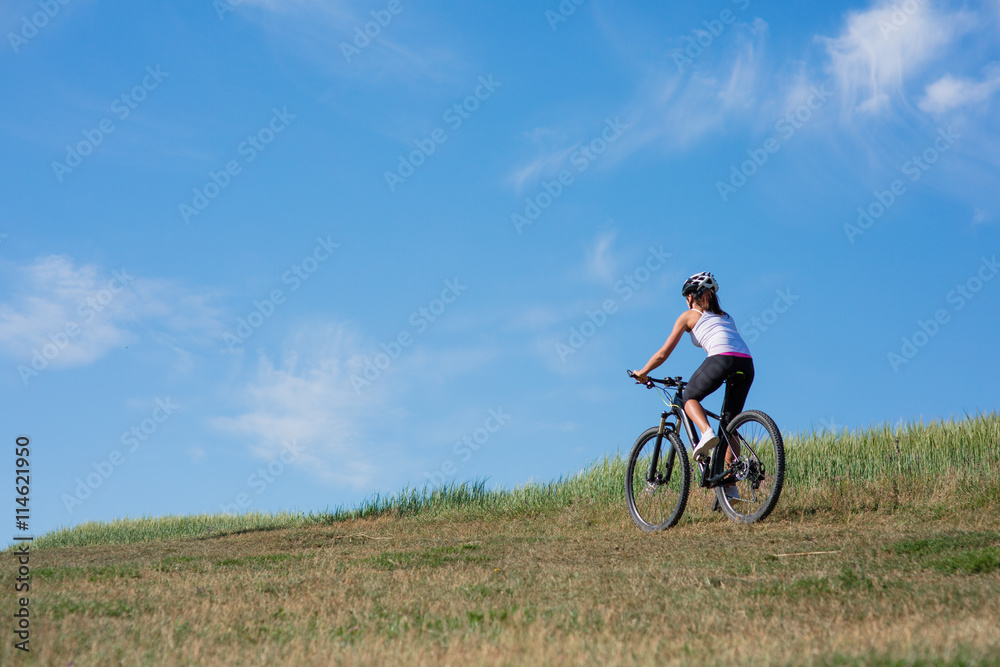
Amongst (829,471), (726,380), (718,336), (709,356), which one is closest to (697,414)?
(726,380)

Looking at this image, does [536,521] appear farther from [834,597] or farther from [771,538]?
[834,597]

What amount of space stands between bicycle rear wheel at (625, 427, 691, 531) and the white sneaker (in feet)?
1.13

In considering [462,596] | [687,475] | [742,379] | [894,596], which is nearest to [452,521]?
[687,475]

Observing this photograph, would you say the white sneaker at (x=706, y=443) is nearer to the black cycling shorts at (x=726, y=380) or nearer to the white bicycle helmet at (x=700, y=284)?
the black cycling shorts at (x=726, y=380)

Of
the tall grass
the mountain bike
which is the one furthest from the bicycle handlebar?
the tall grass

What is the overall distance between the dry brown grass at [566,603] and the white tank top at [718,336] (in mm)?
1985

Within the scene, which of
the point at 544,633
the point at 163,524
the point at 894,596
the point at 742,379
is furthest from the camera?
the point at 163,524

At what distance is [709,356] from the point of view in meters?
8.95

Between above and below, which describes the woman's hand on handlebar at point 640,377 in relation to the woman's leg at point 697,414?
above

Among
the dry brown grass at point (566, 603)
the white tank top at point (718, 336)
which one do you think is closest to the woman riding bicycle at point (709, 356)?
the white tank top at point (718, 336)

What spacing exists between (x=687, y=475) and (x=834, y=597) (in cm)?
416

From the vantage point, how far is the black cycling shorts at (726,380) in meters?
8.82

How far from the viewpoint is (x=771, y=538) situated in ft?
25.5

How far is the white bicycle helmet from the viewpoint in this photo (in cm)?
931
